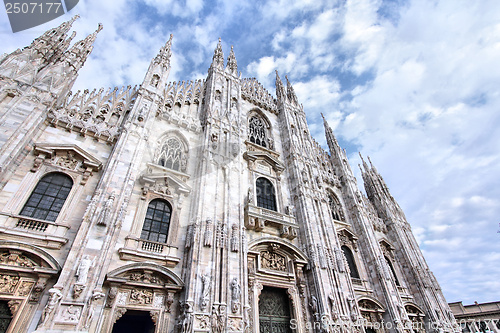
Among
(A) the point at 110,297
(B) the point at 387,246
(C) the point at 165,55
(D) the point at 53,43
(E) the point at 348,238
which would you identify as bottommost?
(A) the point at 110,297

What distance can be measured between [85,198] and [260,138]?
43.1ft

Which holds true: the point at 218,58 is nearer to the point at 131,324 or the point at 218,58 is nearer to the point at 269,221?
the point at 269,221

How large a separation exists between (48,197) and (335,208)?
18.5 m

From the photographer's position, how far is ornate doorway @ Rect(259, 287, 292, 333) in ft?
38.7

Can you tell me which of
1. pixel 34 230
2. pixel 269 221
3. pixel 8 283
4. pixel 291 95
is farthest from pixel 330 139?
pixel 8 283

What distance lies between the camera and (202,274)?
10.2 metres

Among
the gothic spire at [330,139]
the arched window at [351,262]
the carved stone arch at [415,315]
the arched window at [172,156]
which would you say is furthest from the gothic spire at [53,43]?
the carved stone arch at [415,315]

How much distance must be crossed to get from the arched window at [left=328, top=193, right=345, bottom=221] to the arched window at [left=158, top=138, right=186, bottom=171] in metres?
12.6

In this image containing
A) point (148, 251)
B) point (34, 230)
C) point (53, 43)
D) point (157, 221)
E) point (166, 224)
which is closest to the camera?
point (34, 230)

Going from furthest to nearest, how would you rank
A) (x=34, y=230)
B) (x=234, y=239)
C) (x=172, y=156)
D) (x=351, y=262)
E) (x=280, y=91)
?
(x=280, y=91) < (x=351, y=262) < (x=172, y=156) < (x=234, y=239) < (x=34, y=230)

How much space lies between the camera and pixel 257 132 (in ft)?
67.3

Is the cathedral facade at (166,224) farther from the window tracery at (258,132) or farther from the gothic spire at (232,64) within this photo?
the gothic spire at (232,64)

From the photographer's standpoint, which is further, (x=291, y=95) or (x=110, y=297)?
(x=291, y=95)

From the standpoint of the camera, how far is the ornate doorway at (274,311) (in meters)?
11.8
